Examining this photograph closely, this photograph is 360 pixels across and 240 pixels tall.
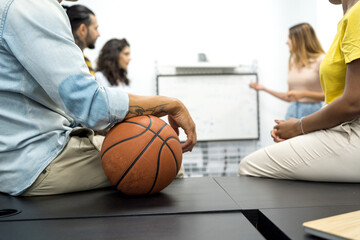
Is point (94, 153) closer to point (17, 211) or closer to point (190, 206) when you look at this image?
point (17, 211)

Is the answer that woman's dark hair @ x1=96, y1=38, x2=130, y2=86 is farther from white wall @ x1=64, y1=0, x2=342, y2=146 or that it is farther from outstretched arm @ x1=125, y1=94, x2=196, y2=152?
outstretched arm @ x1=125, y1=94, x2=196, y2=152

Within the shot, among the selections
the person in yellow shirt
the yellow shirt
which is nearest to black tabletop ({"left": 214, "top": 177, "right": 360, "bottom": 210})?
the yellow shirt

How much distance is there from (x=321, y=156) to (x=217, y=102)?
2.65m

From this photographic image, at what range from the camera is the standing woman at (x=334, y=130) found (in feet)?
4.03

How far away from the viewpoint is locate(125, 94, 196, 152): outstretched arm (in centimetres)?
120

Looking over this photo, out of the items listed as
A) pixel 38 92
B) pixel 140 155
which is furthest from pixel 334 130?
pixel 38 92

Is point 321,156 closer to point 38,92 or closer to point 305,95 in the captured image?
point 38,92

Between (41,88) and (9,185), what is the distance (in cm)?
39

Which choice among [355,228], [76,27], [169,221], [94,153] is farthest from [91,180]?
[76,27]

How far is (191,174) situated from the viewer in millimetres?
4023

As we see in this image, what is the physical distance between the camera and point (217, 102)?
4.01 m

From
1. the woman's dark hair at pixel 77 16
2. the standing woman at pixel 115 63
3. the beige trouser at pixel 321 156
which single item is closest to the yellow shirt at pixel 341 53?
the beige trouser at pixel 321 156

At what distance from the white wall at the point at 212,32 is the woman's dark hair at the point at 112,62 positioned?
0.30 metres

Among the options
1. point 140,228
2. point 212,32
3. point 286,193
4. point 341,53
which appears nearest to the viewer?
point 140,228
